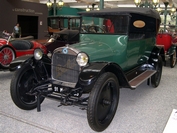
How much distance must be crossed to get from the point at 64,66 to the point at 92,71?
1.95 feet

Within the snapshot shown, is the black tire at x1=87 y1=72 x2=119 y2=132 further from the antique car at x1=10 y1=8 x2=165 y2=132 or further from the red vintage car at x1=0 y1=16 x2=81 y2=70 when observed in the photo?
the red vintage car at x1=0 y1=16 x2=81 y2=70

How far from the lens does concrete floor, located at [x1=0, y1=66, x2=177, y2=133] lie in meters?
2.48

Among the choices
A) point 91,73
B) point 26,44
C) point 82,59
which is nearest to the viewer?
point 91,73

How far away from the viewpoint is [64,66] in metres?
2.76

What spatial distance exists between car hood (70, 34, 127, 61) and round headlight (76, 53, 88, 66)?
0.82ft

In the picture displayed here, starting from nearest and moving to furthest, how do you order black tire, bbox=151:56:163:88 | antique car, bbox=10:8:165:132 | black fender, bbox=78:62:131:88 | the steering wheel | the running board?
black fender, bbox=78:62:131:88, antique car, bbox=10:8:165:132, the running board, the steering wheel, black tire, bbox=151:56:163:88

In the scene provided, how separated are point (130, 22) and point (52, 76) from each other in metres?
1.55

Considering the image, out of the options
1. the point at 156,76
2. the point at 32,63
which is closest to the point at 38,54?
the point at 32,63

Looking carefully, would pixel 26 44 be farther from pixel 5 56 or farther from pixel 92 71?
pixel 92 71

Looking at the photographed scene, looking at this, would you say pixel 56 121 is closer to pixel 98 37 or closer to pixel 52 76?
pixel 52 76

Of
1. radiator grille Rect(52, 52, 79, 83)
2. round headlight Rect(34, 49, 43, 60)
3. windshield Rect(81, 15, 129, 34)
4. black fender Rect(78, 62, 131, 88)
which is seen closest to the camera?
black fender Rect(78, 62, 131, 88)

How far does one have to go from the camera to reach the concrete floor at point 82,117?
8.15ft

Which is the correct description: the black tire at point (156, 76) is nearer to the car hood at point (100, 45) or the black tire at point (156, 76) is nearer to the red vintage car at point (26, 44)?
the car hood at point (100, 45)

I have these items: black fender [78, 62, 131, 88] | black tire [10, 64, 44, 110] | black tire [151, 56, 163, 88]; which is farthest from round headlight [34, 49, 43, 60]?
black tire [151, 56, 163, 88]
